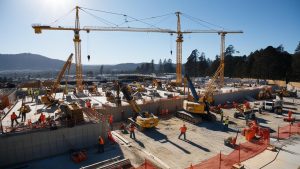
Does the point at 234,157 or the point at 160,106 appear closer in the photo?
the point at 234,157

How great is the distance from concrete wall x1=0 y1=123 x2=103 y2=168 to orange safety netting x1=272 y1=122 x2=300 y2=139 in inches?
557

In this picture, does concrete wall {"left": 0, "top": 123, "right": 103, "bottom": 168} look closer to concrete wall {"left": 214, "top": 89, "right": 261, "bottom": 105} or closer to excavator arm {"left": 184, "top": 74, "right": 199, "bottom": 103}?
excavator arm {"left": 184, "top": 74, "right": 199, "bottom": 103}

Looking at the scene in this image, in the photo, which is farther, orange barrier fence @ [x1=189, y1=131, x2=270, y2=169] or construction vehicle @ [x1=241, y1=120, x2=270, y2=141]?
construction vehicle @ [x1=241, y1=120, x2=270, y2=141]

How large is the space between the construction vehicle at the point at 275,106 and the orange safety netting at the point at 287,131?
503cm

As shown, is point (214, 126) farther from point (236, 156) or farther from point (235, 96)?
point (235, 96)

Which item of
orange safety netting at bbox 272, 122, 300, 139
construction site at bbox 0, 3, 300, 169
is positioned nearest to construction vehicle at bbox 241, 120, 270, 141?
construction site at bbox 0, 3, 300, 169

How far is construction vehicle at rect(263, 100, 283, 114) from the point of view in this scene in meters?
26.7

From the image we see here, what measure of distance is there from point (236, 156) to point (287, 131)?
8.44 m

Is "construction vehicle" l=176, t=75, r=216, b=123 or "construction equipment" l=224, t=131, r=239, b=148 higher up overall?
"construction vehicle" l=176, t=75, r=216, b=123

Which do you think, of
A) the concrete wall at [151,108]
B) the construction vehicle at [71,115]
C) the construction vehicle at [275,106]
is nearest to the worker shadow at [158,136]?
the concrete wall at [151,108]

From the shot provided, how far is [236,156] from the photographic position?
46.3 ft

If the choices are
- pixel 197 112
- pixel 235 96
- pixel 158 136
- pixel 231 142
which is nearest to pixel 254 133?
pixel 231 142

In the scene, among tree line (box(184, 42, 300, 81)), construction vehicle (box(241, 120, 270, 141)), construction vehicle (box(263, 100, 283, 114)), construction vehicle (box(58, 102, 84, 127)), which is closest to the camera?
construction vehicle (box(58, 102, 84, 127))

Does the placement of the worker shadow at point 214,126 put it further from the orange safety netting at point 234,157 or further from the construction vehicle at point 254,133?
the orange safety netting at point 234,157
